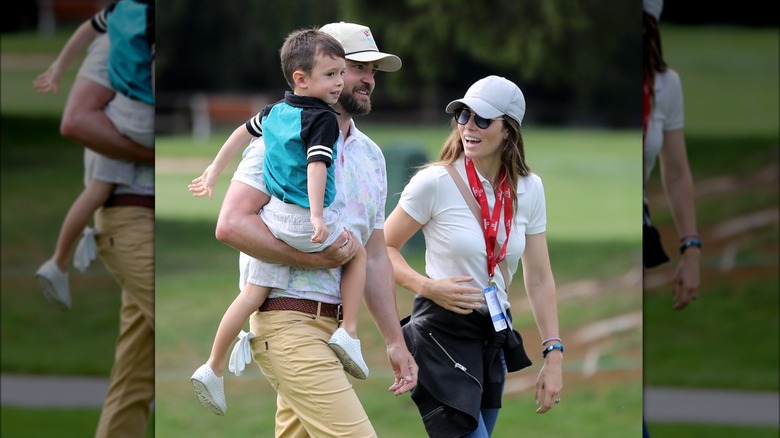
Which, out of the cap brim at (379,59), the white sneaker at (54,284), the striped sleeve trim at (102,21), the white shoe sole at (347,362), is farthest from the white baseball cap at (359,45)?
the white sneaker at (54,284)

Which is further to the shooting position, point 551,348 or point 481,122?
point 551,348

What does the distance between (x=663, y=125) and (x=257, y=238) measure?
2.03 meters

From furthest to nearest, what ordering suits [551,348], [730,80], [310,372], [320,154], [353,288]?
[730,80] → [551,348] → [353,288] → [310,372] → [320,154]

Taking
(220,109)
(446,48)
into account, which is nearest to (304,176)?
(220,109)

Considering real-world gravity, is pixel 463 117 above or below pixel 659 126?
above

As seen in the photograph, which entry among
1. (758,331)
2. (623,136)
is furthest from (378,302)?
(758,331)

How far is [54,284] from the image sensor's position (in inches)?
214

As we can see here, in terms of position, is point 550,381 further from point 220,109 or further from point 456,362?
point 220,109

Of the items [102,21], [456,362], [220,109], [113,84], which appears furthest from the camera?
[102,21]

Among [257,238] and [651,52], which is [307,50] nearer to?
[257,238]

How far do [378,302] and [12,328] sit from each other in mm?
3728

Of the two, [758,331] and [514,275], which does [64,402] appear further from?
[758,331]

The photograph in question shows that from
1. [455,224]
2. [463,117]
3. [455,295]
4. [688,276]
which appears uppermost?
[463,117]

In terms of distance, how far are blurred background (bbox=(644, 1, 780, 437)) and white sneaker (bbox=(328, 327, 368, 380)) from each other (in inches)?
151
